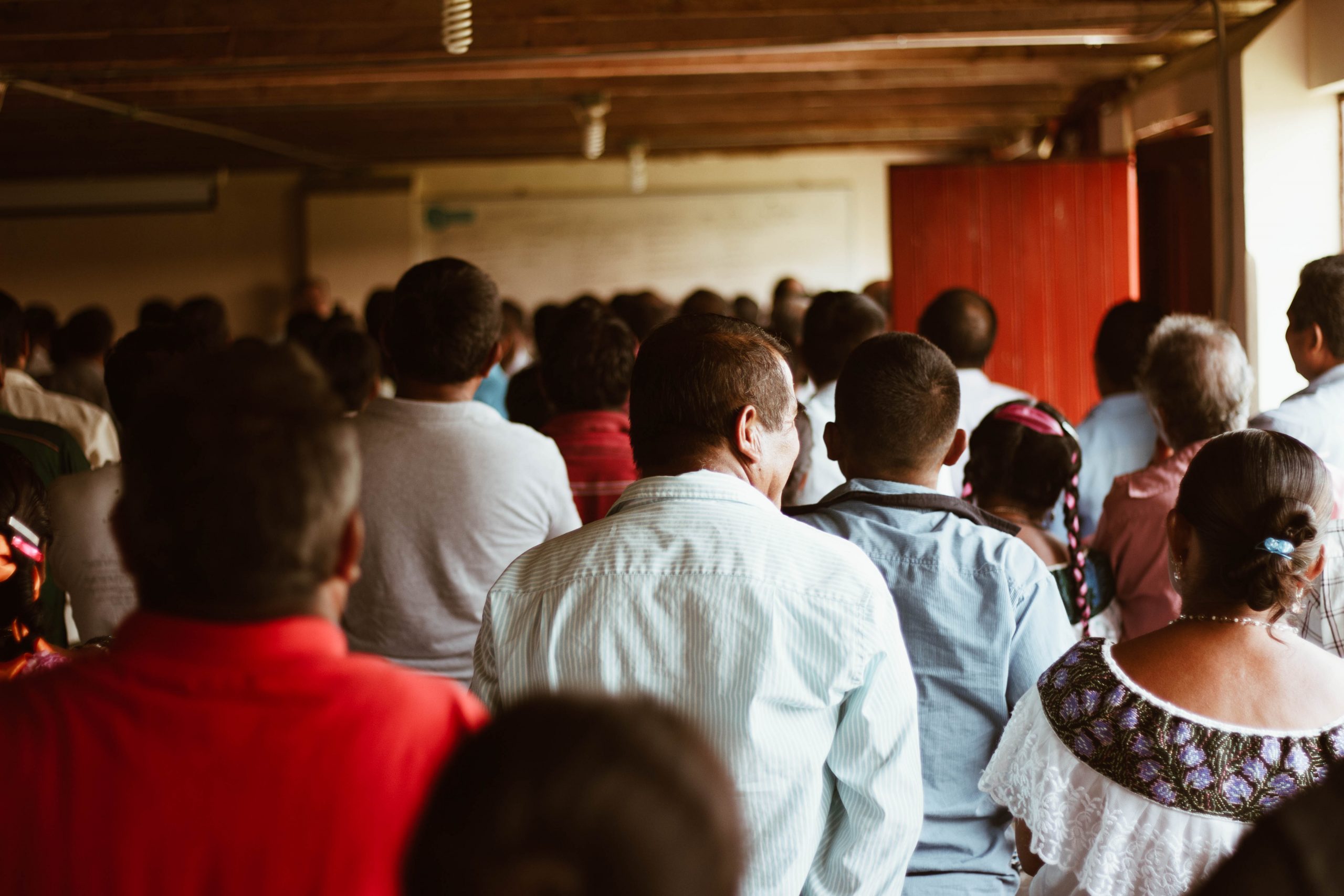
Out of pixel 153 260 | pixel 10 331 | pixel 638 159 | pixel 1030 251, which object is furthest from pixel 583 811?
pixel 153 260

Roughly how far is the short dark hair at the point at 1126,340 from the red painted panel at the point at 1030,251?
2.14 metres

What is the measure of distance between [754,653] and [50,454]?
233 cm

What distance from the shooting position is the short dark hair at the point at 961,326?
371 cm

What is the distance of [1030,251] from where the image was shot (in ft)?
19.0

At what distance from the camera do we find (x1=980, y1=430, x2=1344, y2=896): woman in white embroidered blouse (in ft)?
4.83

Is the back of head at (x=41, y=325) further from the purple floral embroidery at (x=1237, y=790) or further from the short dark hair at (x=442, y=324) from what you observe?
the purple floral embroidery at (x=1237, y=790)

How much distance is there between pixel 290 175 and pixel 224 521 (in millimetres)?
11410

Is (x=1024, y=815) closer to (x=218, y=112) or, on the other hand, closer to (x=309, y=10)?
(x=309, y=10)

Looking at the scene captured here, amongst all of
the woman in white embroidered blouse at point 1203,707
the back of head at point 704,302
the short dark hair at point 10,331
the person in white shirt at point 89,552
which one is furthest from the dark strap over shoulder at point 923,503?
the back of head at point 704,302

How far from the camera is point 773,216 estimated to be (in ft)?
36.2

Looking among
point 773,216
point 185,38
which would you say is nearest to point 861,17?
point 185,38

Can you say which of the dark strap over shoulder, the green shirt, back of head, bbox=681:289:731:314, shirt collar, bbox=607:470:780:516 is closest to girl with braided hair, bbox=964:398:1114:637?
the dark strap over shoulder

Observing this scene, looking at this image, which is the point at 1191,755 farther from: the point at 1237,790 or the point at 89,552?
the point at 89,552

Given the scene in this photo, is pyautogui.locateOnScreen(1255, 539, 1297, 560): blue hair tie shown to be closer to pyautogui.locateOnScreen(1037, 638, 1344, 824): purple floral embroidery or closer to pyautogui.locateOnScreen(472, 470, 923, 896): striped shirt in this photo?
pyautogui.locateOnScreen(1037, 638, 1344, 824): purple floral embroidery
